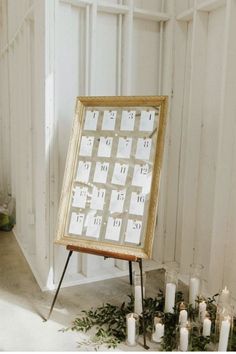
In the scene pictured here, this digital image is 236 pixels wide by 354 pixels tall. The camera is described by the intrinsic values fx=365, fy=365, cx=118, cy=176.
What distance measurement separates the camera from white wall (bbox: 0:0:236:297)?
2574mm

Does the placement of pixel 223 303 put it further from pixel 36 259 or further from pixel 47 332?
pixel 36 259

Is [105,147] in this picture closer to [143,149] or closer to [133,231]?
[143,149]

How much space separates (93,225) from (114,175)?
1.12 feet

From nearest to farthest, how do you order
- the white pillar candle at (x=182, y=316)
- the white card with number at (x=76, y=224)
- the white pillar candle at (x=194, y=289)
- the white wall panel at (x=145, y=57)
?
the white pillar candle at (x=182, y=316)
the white card with number at (x=76, y=224)
the white pillar candle at (x=194, y=289)
the white wall panel at (x=145, y=57)

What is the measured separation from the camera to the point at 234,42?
2.44 metres

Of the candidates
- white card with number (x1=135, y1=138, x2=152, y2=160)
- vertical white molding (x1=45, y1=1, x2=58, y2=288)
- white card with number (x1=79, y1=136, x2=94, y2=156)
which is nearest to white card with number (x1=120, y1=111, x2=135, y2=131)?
white card with number (x1=135, y1=138, x2=152, y2=160)

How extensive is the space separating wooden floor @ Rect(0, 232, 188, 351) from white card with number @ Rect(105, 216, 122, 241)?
2.00ft

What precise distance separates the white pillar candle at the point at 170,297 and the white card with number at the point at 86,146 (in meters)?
0.99

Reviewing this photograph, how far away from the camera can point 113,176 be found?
2.31 m

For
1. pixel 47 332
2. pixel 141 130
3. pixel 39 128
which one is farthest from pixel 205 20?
pixel 47 332

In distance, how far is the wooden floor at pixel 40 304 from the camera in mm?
2104

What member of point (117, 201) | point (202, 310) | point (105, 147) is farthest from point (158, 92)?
point (202, 310)

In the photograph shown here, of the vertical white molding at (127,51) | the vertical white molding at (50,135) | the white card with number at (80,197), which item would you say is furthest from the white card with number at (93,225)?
the vertical white molding at (127,51)

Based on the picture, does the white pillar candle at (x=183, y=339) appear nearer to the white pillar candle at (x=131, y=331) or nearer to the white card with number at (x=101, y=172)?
the white pillar candle at (x=131, y=331)
